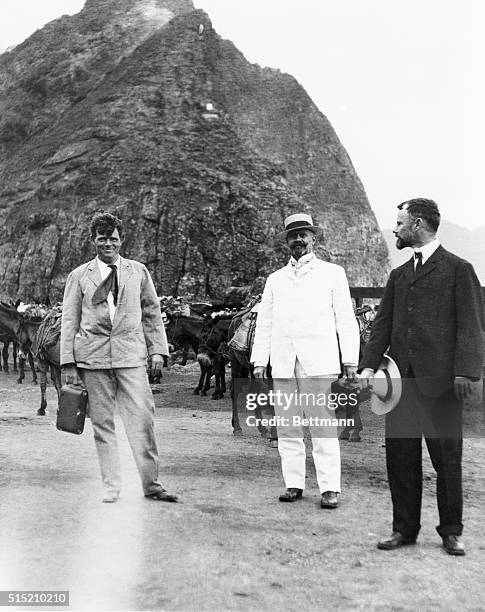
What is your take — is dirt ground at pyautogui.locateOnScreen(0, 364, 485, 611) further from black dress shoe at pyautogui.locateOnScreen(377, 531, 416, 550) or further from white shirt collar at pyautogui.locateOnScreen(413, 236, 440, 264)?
white shirt collar at pyautogui.locateOnScreen(413, 236, 440, 264)

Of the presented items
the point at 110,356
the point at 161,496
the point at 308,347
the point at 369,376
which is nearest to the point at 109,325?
the point at 110,356

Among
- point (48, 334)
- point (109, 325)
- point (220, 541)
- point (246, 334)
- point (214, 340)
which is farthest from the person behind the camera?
point (214, 340)

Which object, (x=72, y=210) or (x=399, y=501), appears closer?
(x=399, y=501)

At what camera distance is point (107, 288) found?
18.5ft

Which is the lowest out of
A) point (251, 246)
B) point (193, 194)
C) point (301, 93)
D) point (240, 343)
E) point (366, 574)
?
point (366, 574)

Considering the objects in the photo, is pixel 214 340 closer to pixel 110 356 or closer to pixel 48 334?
pixel 48 334

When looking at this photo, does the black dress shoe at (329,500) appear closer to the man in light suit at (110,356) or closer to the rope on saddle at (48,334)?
the man in light suit at (110,356)

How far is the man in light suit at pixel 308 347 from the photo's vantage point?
577 centimetres

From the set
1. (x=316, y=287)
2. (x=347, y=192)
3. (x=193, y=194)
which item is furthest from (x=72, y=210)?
(x=316, y=287)

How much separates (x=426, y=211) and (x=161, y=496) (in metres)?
2.88

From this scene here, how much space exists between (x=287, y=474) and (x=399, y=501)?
1.44 meters

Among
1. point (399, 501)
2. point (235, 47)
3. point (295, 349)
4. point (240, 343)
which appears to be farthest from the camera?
point (235, 47)

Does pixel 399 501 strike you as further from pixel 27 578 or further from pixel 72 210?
pixel 72 210

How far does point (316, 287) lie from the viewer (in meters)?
5.90
